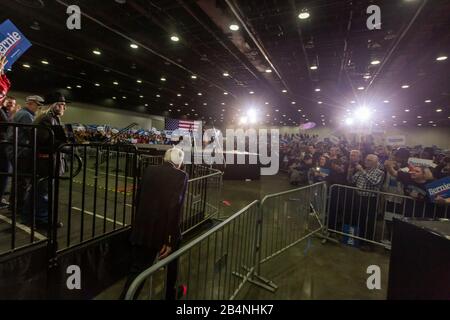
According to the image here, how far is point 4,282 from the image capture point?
1910 mm

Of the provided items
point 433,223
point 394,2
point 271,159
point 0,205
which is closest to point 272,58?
point 394,2

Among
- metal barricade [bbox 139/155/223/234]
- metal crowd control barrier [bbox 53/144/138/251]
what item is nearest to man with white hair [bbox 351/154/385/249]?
metal barricade [bbox 139/155/223/234]

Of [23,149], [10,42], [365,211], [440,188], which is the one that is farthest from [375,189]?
[10,42]

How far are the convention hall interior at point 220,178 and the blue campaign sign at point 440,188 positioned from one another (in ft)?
0.05

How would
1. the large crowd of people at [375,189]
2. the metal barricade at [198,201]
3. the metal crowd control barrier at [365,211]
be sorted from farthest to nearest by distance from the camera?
the metal barricade at [198,201], the metal crowd control barrier at [365,211], the large crowd of people at [375,189]

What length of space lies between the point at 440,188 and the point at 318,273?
203 cm

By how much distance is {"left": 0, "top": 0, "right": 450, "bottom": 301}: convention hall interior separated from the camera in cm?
222

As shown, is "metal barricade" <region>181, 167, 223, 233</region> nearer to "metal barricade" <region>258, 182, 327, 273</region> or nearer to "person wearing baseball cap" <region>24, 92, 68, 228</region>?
"metal barricade" <region>258, 182, 327, 273</region>

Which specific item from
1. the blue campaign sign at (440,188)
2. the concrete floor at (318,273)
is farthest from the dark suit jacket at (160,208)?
the blue campaign sign at (440,188)

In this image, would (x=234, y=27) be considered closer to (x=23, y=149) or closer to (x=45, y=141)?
(x=45, y=141)

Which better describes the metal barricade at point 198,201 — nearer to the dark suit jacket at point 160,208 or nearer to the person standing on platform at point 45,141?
the person standing on platform at point 45,141

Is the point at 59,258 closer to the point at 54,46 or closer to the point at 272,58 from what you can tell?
the point at 272,58

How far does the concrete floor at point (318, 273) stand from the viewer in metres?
2.88

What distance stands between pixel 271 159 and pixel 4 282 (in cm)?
1183
